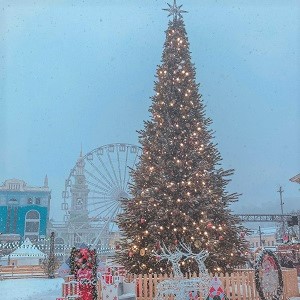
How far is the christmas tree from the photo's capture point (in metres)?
9.36

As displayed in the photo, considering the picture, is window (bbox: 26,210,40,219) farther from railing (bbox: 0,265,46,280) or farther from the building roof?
railing (bbox: 0,265,46,280)

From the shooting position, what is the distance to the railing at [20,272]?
20642mm

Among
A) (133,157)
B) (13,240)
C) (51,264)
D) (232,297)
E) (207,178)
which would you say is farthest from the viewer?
(13,240)

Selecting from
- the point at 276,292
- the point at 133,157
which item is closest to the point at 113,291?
the point at 276,292

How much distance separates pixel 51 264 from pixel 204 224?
13.1 metres

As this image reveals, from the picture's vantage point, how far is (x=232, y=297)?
29.3 feet

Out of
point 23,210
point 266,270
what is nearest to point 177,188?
point 266,270

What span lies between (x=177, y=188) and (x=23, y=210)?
199 feet

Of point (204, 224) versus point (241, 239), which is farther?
point (241, 239)

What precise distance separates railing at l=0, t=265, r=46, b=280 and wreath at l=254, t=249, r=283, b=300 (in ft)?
51.1

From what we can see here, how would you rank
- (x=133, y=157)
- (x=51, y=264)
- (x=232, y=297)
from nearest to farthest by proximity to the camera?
(x=232, y=297)
(x=51, y=264)
(x=133, y=157)

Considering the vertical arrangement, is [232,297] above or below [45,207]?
below

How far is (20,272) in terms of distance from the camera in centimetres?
2239

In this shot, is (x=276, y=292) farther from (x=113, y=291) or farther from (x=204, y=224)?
(x=113, y=291)
